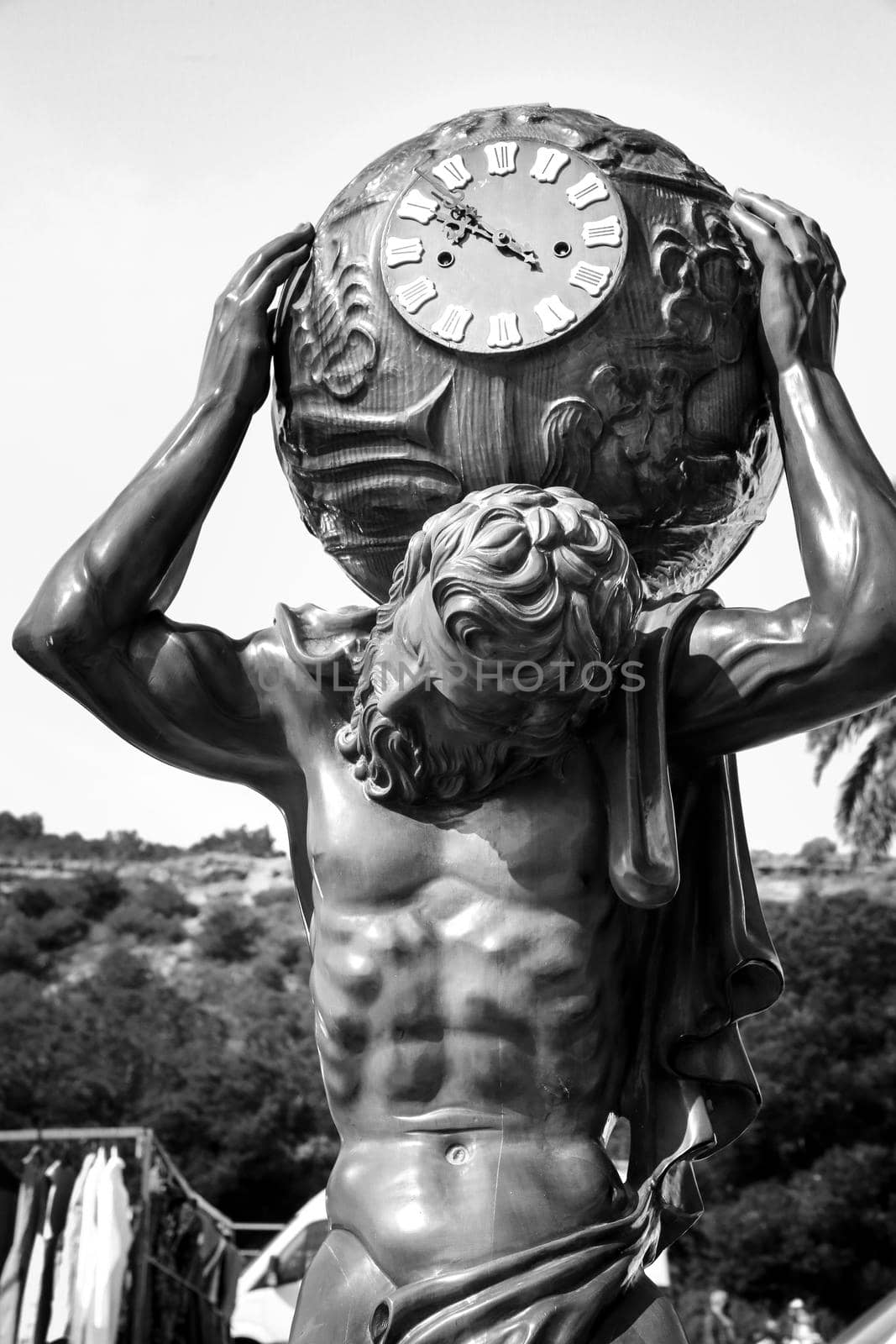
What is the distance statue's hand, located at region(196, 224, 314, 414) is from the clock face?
298mm

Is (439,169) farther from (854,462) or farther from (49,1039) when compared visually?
(49,1039)

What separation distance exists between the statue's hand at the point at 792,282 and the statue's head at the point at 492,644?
1.83 feet

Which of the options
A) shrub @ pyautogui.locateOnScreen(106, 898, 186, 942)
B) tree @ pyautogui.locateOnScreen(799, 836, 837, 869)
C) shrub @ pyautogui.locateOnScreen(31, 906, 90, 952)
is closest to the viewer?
tree @ pyautogui.locateOnScreen(799, 836, 837, 869)

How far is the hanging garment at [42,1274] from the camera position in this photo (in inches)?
404

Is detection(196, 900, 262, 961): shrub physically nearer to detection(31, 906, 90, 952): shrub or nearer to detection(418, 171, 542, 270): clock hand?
detection(31, 906, 90, 952): shrub

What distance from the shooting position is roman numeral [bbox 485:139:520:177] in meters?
3.44

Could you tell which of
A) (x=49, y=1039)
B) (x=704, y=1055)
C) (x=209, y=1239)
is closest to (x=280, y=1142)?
(x=49, y=1039)

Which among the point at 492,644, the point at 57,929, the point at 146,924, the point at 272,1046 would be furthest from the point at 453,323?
the point at 146,924

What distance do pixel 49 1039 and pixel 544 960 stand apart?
3066 centimetres

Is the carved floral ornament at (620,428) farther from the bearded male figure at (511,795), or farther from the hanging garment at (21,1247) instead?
the hanging garment at (21,1247)

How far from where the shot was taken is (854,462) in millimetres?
3381

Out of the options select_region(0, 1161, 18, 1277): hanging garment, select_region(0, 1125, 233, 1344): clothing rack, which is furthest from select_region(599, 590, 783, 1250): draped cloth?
select_region(0, 1125, 233, 1344): clothing rack

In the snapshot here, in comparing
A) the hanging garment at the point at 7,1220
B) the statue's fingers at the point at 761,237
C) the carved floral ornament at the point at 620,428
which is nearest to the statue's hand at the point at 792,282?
the statue's fingers at the point at 761,237

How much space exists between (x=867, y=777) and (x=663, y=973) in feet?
57.9
